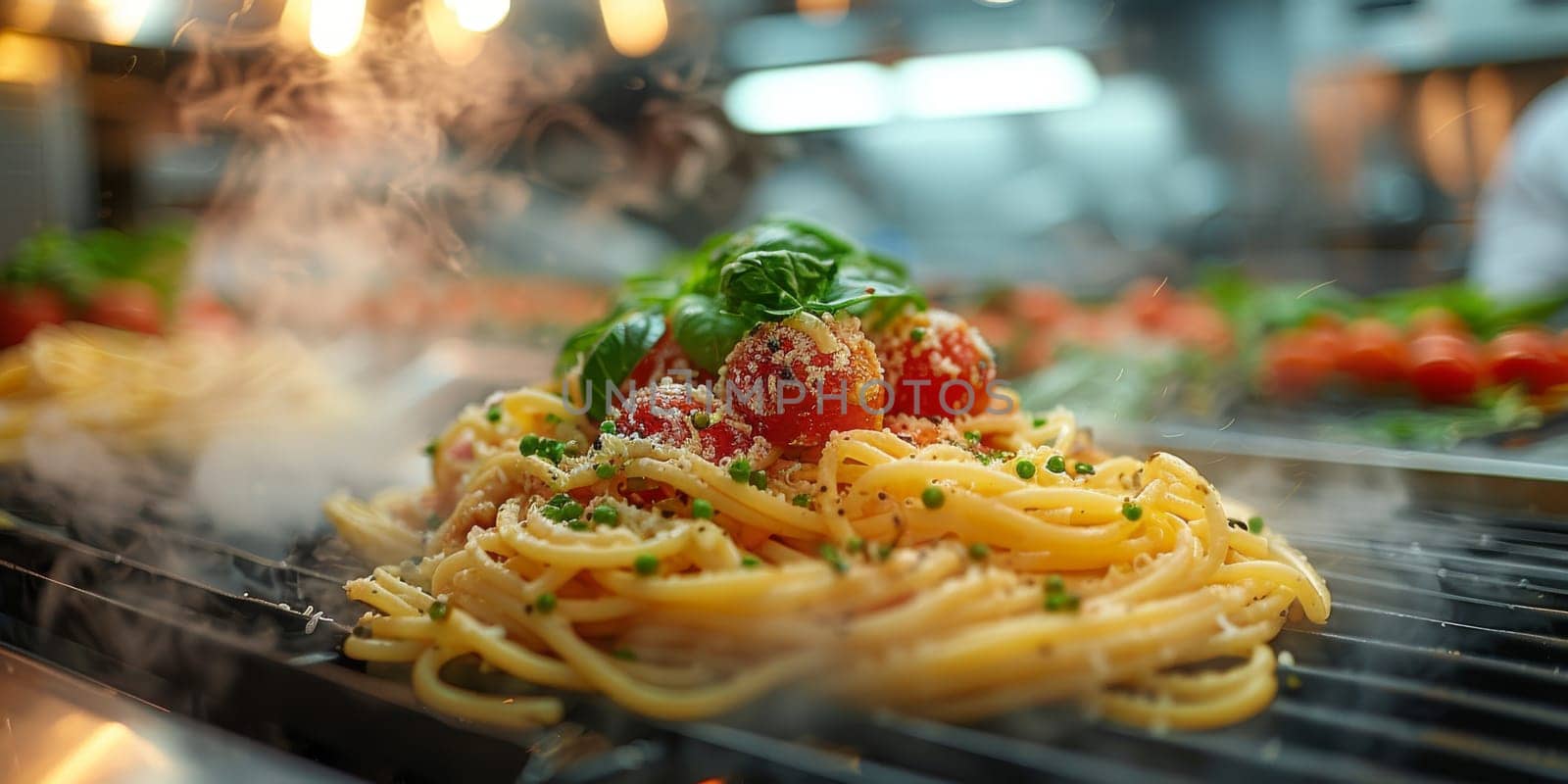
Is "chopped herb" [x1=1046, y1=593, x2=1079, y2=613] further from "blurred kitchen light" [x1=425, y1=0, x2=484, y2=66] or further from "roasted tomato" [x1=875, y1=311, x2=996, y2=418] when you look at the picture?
"blurred kitchen light" [x1=425, y1=0, x2=484, y2=66]

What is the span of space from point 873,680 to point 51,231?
3.82 meters

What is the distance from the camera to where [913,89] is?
7.64m

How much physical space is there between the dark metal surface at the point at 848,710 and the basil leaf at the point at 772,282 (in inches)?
31.4

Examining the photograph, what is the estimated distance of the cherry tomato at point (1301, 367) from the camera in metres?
3.84

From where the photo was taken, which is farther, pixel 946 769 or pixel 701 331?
pixel 701 331

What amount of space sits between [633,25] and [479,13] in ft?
2.51

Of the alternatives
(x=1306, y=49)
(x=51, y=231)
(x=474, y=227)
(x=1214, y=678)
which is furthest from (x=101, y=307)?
(x=1306, y=49)

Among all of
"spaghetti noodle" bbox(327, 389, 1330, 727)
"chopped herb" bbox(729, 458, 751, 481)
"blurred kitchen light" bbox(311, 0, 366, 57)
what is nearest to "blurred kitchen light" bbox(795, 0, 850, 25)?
"blurred kitchen light" bbox(311, 0, 366, 57)

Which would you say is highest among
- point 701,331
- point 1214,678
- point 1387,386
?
point 1387,386

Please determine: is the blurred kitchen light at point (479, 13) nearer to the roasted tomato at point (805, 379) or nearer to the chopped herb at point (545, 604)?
the roasted tomato at point (805, 379)

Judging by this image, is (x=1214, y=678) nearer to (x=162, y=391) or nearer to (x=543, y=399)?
(x=543, y=399)

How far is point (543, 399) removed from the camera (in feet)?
8.01

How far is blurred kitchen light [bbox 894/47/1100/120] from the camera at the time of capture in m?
7.53

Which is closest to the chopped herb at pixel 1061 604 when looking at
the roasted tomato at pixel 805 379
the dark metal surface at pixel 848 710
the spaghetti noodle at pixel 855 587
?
the spaghetti noodle at pixel 855 587
